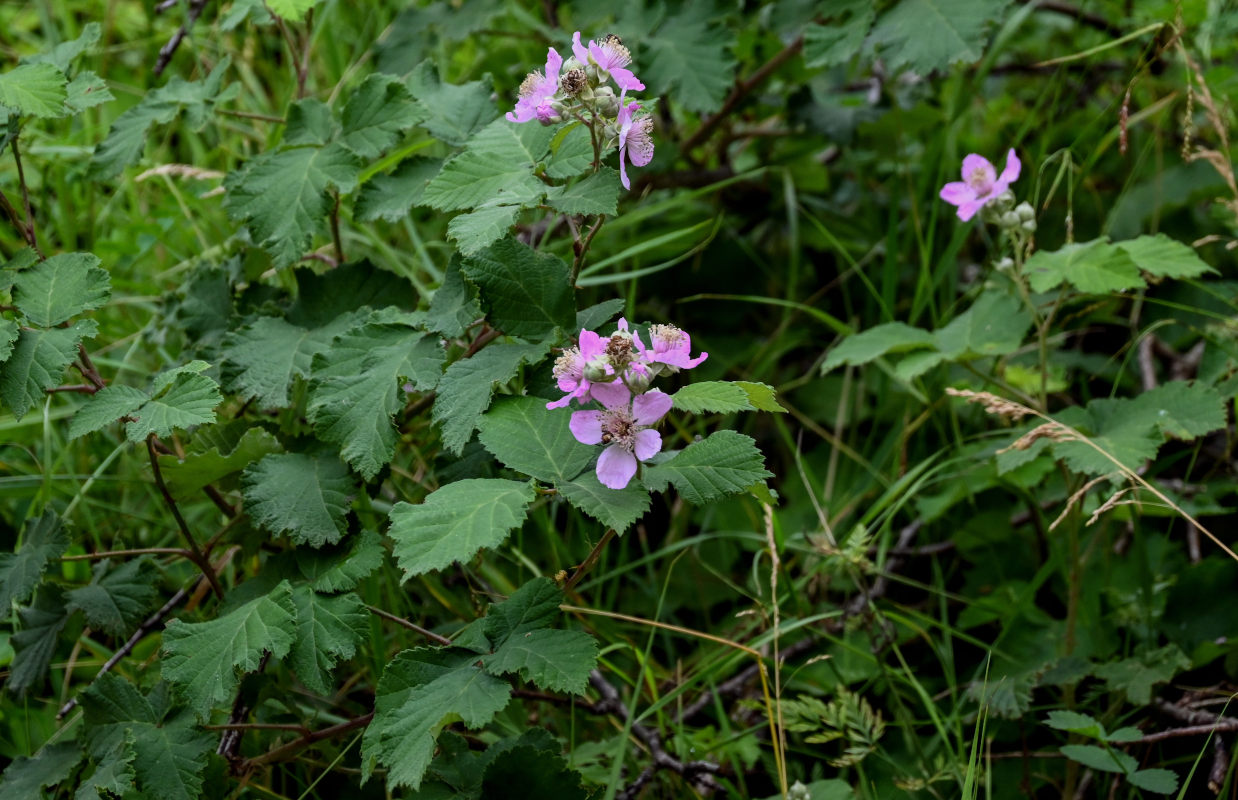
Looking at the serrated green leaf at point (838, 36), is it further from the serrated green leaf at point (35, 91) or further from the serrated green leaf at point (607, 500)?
the serrated green leaf at point (35, 91)

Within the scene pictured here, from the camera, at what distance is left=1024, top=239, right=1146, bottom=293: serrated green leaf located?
5.47ft

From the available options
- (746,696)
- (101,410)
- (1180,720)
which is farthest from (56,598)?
(1180,720)

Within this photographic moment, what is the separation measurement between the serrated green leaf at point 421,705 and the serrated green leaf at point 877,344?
0.90 meters

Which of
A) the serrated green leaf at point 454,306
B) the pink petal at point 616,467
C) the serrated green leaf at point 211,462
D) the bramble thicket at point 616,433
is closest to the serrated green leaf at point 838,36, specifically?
the bramble thicket at point 616,433

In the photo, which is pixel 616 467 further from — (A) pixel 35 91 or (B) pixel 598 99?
(A) pixel 35 91

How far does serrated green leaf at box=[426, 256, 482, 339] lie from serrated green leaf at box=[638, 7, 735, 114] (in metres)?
0.81

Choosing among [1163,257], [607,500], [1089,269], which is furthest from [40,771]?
[1163,257]

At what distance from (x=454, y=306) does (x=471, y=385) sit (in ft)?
0.62

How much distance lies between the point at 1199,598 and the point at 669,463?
3.81 ft

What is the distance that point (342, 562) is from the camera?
1.40 metres

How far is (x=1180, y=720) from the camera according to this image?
1.65m

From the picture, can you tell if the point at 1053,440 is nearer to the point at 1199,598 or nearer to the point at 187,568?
the point at 1199,598

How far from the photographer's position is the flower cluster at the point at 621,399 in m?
1.17

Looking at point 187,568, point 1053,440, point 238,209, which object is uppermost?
point 238,209
